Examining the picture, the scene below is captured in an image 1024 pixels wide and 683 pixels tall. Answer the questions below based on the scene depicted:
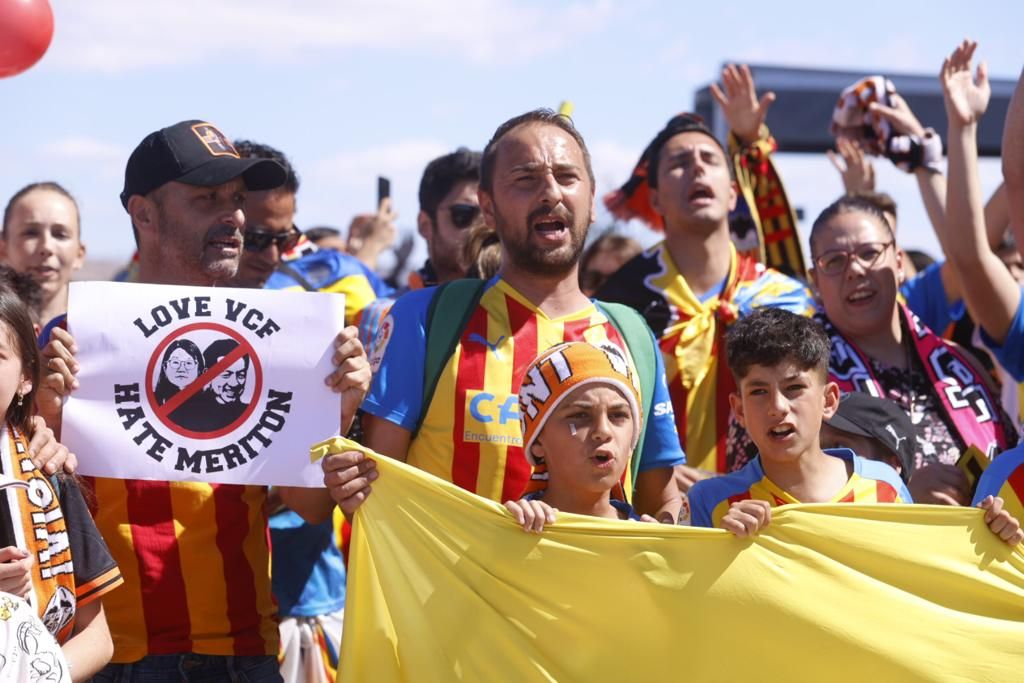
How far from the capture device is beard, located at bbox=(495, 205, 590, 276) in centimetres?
380

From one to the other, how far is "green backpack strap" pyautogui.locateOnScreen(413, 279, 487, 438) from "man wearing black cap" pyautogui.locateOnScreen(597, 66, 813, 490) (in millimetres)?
1308

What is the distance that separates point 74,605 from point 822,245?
305cm

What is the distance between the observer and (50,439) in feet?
10.5

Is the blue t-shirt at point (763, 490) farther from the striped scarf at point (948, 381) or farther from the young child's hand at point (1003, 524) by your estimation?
the striped scarf at point (948, 381)

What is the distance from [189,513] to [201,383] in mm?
389

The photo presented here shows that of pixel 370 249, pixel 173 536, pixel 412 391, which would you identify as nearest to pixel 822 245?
pixel 412 391

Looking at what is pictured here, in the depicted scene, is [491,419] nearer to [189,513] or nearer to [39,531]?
[189,513]

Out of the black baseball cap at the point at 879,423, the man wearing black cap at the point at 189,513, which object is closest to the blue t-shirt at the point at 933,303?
the black baseball cap at the point at 879,423

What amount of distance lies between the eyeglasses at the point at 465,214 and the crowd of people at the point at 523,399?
845mm

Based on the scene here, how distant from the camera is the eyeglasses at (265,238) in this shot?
5.33 metres

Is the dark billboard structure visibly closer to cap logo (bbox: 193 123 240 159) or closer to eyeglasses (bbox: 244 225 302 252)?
eyeglasses (bbox: 244 225 302 252)

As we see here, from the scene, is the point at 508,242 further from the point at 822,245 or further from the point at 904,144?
the point at 904,144

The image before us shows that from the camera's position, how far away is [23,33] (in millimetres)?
4152

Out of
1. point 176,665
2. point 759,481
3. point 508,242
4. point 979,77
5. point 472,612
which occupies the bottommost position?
point 176,665
